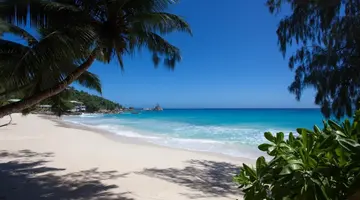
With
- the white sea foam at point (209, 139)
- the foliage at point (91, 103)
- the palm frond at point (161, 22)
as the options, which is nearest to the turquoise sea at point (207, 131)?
the white sea foam at point (209, 139)

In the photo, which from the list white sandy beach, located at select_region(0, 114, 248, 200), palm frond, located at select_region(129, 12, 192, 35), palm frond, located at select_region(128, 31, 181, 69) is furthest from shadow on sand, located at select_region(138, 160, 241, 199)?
palm frond, located at select_region(129, 12, 192, 35)

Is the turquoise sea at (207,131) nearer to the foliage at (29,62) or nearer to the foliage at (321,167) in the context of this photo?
the foliage at (29,62)

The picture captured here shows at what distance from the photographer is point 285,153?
106 cm

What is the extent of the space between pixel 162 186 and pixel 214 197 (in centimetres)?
105

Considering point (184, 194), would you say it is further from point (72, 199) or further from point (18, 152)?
point (18, 152)

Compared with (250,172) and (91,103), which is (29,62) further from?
(91,103)

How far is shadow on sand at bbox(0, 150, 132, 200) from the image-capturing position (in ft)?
13.1

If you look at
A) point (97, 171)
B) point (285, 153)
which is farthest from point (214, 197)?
point (285, 153)

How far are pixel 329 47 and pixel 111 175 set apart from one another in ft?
17.7

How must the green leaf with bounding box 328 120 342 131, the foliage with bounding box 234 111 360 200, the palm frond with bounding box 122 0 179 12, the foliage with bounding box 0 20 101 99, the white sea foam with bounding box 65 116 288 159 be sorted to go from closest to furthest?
the foliage with bounding box 234 111 360 200 → the green leaf with bounding box 328 120 342 131 → the foliage with bounding box 0 20 101 99 → the palm frond with bounding box 122 0 179 12 → the white sea foam with bounding box 65 116 288 159

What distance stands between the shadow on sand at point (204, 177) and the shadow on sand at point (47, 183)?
1149mm

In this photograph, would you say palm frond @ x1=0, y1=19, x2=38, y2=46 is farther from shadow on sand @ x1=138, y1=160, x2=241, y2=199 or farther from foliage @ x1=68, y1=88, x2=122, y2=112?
foliage @ x1=68, y1=88, x2=122, y2=112

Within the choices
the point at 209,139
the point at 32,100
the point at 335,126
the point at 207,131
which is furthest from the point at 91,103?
the point at 335,126

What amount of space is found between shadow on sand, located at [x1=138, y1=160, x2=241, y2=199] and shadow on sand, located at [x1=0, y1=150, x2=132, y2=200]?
1149 mm
